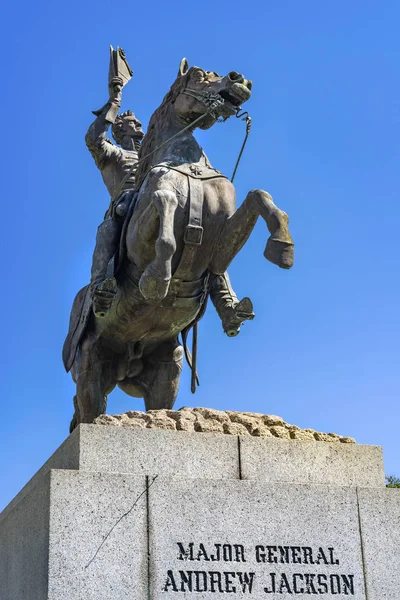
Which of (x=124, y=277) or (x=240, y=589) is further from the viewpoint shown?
(x=124, y=277)

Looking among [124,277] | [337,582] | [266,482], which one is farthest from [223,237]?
[337,582]

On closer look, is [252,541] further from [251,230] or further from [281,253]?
[251,230]

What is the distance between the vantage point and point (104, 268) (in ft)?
35.5

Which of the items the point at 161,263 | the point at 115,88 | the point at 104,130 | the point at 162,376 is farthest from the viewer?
the point at 104,130

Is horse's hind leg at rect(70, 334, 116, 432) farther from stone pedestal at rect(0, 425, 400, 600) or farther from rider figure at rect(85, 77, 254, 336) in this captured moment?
stone pedestal at rect(0, 425, 400, 600)

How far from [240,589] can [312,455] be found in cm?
143

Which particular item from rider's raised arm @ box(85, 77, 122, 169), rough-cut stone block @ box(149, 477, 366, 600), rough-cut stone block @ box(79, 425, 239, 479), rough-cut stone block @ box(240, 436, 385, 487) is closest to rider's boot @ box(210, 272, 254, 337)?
rough-cut stone block @ box(240, 436, 385, 487)

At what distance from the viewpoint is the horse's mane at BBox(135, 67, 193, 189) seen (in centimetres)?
1134

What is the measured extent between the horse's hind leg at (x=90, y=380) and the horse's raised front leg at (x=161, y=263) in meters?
1.71

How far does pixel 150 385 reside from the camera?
11.8 metres

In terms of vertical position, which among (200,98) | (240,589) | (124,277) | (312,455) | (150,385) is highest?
(200,98)

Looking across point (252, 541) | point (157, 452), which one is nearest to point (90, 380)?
point (157, 452)

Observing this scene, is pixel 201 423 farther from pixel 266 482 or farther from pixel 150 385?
pixel 150 385

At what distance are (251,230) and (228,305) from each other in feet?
2.69
